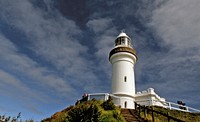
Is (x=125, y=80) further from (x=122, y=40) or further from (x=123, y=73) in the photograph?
(x=122, y=40)

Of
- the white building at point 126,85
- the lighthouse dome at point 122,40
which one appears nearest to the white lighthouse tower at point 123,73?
the white building at point 126,85

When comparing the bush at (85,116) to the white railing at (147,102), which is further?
the white railing at (147,102)

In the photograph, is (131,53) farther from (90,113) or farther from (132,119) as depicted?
(90,113)

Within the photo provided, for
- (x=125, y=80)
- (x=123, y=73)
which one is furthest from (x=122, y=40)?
(x=125, y=80)

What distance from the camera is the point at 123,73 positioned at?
25.1m

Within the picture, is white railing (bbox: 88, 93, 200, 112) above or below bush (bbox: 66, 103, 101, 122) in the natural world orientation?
above

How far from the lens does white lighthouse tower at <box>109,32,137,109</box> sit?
23.7 metres

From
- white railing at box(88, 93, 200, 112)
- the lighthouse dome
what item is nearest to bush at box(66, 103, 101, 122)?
white railing at box(88, 93, 200, 112)

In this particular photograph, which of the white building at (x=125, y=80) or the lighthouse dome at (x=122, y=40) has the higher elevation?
the lighthouse dome at (x=122, y=40)

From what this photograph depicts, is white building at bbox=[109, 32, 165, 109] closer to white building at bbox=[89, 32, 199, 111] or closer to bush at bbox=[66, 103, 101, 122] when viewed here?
white building at bbox=[89, 32, 199, 111]

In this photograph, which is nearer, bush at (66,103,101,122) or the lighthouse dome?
bush at (66,103,101,122)

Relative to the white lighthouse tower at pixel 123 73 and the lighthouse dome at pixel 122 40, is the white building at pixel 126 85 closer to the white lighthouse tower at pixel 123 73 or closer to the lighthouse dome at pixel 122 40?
the white lighthouse tower at pixel 123 73

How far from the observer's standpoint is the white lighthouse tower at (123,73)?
23.7 metres

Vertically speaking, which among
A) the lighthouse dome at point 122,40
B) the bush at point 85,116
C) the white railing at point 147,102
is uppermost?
the lighthouse dome at point 122,40
